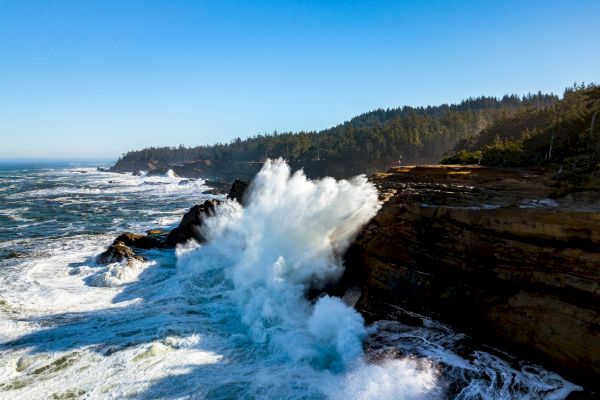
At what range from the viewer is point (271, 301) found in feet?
49.1

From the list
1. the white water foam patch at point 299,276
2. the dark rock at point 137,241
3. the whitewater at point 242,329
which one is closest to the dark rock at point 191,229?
the white water foam patch at point 299,276

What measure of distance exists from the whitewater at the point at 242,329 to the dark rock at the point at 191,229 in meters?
1.14

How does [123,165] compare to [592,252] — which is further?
[123,165]

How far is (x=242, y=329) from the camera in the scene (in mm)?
13742

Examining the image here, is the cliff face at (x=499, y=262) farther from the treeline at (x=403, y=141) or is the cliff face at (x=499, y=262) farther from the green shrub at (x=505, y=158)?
the treeline at (x=403, y=141)

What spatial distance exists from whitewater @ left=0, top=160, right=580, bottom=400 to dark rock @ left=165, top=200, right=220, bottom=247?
1.14 meters

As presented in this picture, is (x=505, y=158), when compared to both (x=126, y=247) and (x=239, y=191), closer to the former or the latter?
(x=239, y=191)

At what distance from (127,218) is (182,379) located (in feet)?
110

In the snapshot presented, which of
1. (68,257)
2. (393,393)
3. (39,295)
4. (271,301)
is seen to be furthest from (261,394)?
(68,257)

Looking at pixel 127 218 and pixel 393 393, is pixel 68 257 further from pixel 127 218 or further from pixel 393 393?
pixel 393 393

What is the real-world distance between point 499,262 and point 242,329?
8.88 metres

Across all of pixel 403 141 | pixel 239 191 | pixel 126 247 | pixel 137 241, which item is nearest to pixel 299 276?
pixel 126 247

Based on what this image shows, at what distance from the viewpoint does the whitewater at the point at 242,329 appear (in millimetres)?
10180

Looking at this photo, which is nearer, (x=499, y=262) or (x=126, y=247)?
(x=499, y=262)
